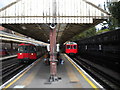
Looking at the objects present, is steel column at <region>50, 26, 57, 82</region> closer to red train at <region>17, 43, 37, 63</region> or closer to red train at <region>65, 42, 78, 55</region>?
red train at <region>17, 43, 37, 63</region>

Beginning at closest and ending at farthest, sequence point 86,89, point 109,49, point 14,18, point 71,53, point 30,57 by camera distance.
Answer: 1. point 86,89
2. point 14,18
3. point 109,49
4. point 30,57
5. point 71,53

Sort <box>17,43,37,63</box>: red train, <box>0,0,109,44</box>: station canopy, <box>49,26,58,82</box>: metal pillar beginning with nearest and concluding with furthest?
<box>49,26,58,82</box>: metal pillar → <box>0,0,109,44</box>: station canopy → <box>17,43,37,63</box>: red train

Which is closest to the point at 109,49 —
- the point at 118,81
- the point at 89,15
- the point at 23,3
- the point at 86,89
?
the point at 118,81

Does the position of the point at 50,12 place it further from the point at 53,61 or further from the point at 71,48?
the point at 71,48

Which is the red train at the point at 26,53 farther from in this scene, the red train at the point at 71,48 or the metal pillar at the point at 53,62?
the red train at the point at 71,48

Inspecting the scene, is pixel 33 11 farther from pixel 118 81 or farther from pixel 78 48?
pixel 78 48

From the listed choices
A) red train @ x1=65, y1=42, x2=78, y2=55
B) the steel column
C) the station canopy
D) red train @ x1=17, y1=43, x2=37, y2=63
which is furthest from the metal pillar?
red train @ x1=65, y1=42, x2=78, y2=55

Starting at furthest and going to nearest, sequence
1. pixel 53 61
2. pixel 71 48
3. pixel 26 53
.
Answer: pixel 71 48
pixel 26 53
pixel 53 61

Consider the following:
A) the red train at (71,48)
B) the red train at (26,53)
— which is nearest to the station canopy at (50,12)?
the red train at (26,53)

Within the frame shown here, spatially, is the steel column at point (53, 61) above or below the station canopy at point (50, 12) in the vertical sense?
below

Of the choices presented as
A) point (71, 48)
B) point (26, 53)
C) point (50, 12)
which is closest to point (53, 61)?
point (50, 12)

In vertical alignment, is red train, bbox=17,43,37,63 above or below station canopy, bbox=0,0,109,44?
below

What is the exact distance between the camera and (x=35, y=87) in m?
8.00

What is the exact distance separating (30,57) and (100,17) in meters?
11.4
